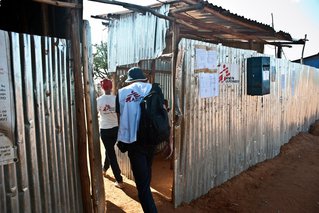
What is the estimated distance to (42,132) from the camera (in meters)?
2.61

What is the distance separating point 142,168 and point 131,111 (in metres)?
0.72

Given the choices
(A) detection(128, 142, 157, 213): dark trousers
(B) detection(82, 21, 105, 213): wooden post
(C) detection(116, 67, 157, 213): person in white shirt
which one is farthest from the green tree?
(B) detection(82, 21, 105, 213): wooden post

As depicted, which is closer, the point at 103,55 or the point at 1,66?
the point at 1,66

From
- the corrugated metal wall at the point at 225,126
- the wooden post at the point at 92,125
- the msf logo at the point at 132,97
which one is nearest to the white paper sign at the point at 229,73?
the corrugated metal wall at the point at 225,126

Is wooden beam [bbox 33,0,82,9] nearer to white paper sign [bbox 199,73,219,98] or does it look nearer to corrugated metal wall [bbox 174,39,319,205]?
corrugated metal wall [bbox 174,39,319,205]

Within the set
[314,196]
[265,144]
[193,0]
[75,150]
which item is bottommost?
[314,196]

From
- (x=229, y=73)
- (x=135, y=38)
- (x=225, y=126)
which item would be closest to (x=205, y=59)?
(x=229, y=73)

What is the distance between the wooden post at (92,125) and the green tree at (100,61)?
14841 millimetres

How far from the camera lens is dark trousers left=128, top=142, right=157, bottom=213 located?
3.45 metres

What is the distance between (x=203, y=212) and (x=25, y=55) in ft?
11.0

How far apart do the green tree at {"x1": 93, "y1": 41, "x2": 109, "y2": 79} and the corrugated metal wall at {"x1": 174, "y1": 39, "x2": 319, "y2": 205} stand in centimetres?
1225

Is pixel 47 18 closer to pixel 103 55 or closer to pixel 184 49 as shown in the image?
pixel 184 49

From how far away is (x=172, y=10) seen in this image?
4586mm

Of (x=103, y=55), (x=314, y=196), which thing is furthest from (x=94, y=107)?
(x=103, y=55)
